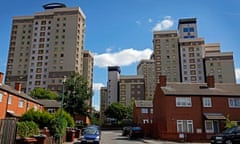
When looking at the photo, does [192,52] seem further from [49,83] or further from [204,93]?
[204,93]

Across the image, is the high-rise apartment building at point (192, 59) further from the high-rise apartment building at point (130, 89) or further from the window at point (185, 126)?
the window at point (185, 126)

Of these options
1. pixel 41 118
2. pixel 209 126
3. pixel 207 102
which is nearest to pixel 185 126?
pixel 209 126

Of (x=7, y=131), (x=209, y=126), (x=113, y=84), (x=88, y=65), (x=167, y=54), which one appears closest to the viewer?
(x=7, y=131)

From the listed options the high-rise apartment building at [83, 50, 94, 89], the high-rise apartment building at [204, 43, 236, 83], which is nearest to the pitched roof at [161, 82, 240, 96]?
the high-rise apartment building at [204, 43, 236, 83]

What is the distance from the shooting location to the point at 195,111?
35.6 meters

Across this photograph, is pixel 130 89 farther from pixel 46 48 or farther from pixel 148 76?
pixel 46 48

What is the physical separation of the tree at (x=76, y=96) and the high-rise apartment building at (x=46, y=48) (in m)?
39.6

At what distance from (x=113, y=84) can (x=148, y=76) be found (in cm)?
2304

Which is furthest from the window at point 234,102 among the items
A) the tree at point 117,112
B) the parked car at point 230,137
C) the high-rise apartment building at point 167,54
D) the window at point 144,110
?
the high-rise apartment building at point 167,54

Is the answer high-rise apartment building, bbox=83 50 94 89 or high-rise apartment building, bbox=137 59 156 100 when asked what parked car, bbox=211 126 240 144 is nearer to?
high-rise apartment building, bbox=83 50 94 89

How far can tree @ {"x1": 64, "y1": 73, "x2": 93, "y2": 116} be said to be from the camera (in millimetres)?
54500

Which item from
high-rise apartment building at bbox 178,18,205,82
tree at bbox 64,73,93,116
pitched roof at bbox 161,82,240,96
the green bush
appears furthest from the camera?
high-rise apartment building at bbox 178,18,205,82

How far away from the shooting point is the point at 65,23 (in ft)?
341

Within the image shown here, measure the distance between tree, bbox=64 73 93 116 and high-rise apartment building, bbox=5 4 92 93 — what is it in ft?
130
